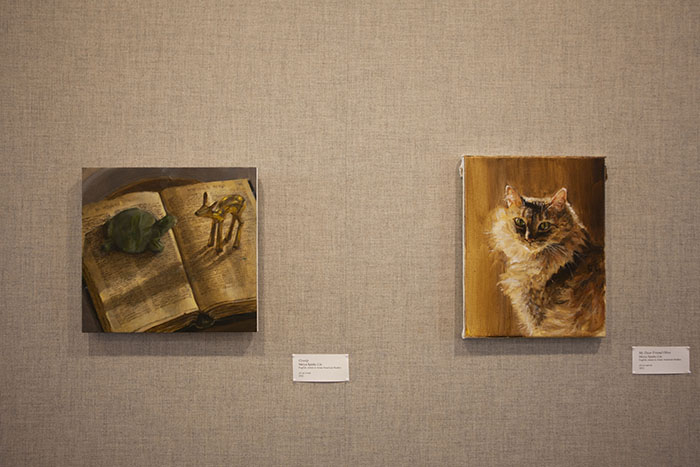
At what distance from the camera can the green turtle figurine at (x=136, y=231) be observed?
1.36m

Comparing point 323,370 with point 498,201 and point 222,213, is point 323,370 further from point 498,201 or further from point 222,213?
point 498,201

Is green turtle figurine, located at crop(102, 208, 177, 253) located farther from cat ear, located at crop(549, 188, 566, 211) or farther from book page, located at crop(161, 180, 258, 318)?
cat ear, located at crop(549, 188, 566, 211)

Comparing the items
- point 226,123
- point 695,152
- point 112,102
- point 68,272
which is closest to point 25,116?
point 112,102

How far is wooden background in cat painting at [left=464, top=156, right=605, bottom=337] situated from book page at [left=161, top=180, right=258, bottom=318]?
1.90ft

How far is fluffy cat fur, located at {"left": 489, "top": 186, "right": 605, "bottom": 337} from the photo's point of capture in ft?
4.51

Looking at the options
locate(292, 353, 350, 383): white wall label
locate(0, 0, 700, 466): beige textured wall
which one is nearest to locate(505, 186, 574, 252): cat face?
locate(0, 0, 700, 466): beige textured wall

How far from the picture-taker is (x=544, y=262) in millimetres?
1376

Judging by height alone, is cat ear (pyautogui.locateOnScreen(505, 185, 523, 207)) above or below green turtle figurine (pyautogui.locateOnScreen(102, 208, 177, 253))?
above

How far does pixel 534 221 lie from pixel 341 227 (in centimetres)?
52

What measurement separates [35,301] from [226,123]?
0.72 metres

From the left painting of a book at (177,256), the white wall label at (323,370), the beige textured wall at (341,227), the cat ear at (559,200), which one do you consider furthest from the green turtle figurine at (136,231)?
the cat ear at (559,200)

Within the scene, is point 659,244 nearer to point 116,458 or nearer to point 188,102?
point 188,102

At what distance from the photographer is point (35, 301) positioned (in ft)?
4.64

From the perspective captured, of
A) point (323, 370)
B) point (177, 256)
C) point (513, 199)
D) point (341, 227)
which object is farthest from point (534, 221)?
point (177, 256)
